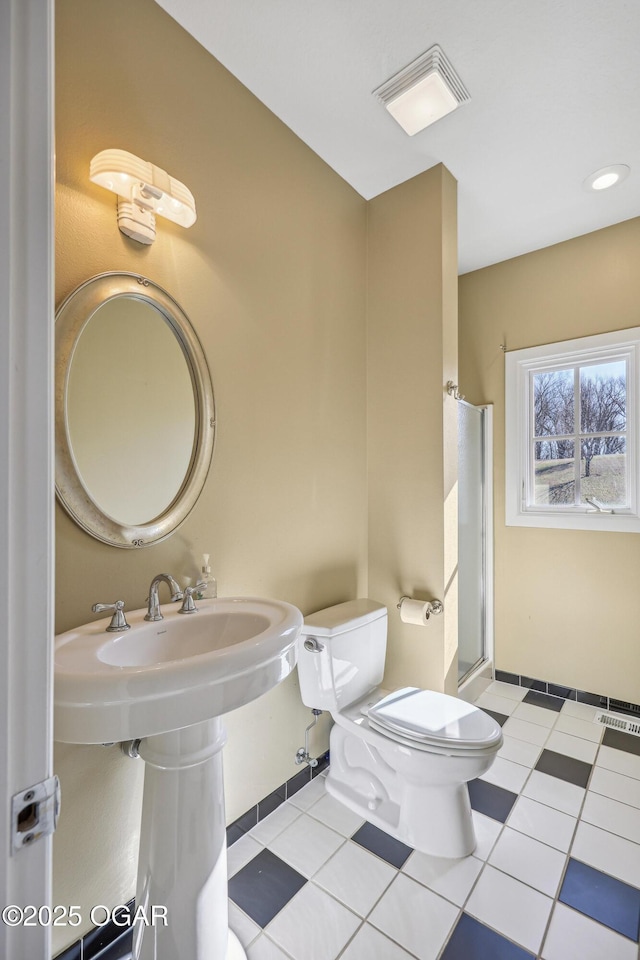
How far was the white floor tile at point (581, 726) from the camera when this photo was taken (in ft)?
7.12

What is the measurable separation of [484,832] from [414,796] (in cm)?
31

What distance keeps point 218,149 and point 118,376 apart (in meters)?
0.88

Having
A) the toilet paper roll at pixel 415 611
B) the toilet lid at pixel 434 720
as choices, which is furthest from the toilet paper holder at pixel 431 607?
the toilet lid at pixel 434 720

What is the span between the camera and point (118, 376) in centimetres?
122

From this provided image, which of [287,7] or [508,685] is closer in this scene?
A: [287,7]

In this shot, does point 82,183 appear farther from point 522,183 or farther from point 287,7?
point 522,183

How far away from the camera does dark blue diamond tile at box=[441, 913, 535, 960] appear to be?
3.82ft

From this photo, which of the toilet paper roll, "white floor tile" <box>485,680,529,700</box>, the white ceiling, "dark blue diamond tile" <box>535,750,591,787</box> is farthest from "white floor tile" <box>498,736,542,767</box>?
the white ceiling

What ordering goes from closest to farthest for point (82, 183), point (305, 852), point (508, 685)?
point (82, 183) → point (305, 852) → point (508, 685)

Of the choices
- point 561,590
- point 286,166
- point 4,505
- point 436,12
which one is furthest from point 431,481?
point 4,505

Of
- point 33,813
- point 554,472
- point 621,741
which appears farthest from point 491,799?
point 33,813

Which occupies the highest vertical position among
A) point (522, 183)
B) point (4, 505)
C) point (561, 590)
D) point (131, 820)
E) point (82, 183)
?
point (522, 183)

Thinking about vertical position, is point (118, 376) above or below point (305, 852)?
above

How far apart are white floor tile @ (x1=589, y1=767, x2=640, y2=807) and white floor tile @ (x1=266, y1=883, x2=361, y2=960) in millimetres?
1148
